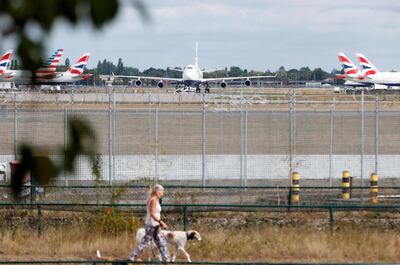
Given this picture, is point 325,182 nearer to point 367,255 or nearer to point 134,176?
point 134,176

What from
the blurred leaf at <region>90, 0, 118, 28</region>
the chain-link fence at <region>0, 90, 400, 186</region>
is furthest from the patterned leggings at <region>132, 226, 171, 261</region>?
the blurred leaf at <region>90, 0, 118, 28</region>

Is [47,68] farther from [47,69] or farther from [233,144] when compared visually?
[233,144]

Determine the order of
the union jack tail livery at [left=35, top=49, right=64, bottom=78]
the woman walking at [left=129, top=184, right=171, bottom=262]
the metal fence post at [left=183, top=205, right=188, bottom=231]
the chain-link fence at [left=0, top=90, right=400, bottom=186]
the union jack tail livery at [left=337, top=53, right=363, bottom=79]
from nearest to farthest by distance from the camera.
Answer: the union jack tail livery at [left=35, top=49, right=64, bottom=78] < the woman walking at [left=129, top=184, right=171, bottom=262] < the metal fence post at [left=183, top=205, right=188, bottom=231] < the chain-link fence at [left=0, top=90, right=400, bottom=186] < the union jack tail livery at [left=337, top=53, right=363, bottom=79]

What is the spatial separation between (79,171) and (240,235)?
43.1ft

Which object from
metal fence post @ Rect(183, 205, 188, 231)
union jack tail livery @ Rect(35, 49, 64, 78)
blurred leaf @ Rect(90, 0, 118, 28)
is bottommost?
metal fence post @ Rect(183, 205, 188, 231)

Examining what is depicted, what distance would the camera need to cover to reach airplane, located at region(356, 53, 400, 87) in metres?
79.8

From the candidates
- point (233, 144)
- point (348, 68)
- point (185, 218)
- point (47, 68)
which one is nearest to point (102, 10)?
point (47, 68)

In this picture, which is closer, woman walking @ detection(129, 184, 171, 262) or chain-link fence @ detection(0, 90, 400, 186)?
woman walking @ detection(129, 184, 171, 262)

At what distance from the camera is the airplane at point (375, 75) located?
79750mm

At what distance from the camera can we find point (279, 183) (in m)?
23.9

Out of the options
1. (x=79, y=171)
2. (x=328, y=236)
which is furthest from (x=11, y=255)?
(x=79, y=171)

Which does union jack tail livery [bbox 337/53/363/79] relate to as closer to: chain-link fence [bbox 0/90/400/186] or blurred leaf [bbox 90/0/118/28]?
chain-link fence [bbox 0/90/400/186]

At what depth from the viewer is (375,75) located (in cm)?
8050

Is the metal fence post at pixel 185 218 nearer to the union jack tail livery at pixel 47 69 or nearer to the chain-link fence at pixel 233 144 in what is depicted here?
A: the chain-link fence at pixel 233 144
